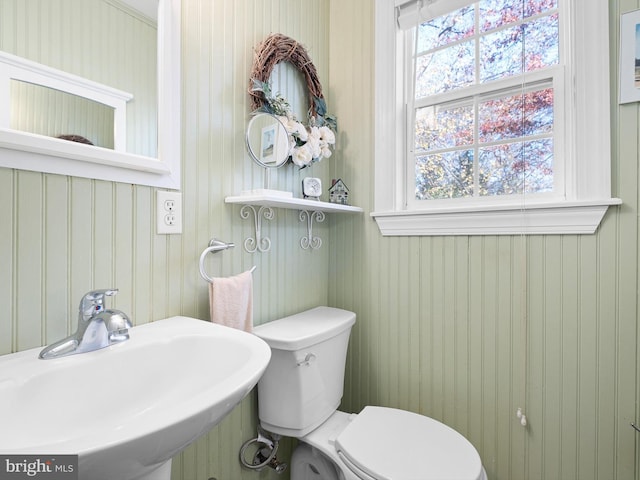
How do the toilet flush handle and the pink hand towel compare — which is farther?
the toilet flush handle

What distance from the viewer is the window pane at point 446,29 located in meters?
1.38

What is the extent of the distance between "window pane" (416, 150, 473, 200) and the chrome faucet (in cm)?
126

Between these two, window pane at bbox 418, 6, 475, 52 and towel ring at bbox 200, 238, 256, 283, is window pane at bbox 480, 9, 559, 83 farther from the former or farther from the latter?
towel ring at bbox 200, 238, 256, 283

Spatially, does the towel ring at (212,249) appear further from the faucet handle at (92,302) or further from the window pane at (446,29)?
the window pane at (446,29)

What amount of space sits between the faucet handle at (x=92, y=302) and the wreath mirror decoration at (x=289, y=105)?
2.68 ft

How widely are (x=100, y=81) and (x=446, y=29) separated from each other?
140cm

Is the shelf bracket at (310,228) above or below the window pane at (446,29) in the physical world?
below

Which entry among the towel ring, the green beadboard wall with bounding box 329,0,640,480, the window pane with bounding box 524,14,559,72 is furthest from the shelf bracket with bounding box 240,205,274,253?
the window pane with bounding box 524,14,559,72

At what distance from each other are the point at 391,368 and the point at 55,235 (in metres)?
1.34

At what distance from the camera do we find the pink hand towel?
3.32 ft

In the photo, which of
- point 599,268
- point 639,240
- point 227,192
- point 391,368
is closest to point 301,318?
point 391,368

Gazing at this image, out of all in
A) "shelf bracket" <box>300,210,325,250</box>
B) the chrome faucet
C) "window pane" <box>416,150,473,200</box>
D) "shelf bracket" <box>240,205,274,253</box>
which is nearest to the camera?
the chrome faucet

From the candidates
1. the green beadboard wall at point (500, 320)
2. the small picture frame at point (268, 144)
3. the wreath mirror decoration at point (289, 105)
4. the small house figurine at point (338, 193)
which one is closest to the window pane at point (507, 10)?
the green beadboard wall at point (500, 320)

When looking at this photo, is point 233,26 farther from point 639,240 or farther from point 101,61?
point 639,240
